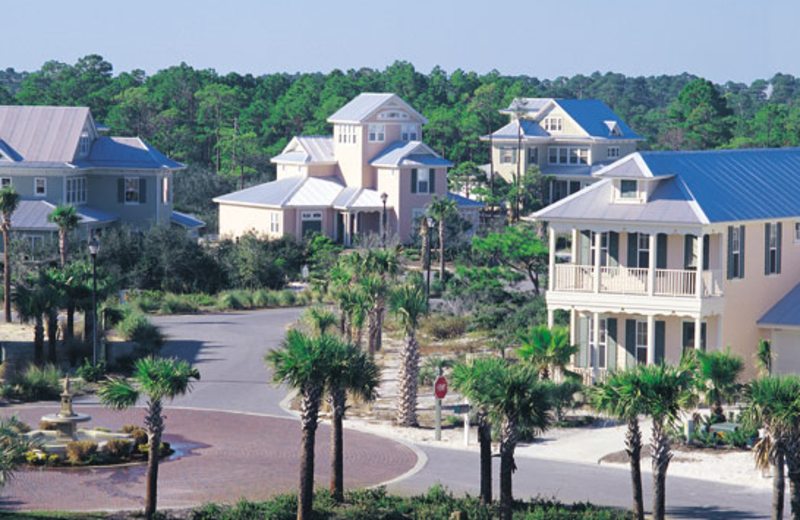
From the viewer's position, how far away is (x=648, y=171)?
40.1 meters

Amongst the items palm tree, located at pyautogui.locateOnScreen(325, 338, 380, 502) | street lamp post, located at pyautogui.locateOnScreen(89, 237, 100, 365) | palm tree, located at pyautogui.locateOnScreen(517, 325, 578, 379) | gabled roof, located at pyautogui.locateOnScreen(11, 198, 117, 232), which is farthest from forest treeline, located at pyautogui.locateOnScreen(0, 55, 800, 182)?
palm tree, located at pyautogui.locateOnScreen(325, 338, 380, 502)

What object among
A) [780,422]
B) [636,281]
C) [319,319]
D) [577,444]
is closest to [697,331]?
[636,281]

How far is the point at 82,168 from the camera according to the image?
66.9m

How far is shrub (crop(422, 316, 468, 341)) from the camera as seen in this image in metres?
49.2

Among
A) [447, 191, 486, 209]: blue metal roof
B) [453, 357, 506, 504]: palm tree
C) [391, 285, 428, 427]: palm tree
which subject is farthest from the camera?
[447, 191, 486, 209]: blue metal roof

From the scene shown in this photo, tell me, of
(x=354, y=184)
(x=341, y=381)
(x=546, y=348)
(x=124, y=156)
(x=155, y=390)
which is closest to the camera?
(x=155, y=390)

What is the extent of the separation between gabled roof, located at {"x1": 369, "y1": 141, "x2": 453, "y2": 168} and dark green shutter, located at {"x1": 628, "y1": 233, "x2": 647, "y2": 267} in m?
34.8

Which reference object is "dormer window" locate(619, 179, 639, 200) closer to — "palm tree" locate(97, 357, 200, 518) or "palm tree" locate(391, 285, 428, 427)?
"palm tree" locate(391, 285, 428, 427)

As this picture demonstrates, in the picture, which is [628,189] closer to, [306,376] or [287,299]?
[306,376]

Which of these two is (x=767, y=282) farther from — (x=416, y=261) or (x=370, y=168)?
(x=370, y=168)

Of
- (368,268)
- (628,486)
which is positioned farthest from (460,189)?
(628,486)

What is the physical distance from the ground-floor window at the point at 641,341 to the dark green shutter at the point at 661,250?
1713 millimetres

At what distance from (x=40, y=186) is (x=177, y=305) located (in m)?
13.6

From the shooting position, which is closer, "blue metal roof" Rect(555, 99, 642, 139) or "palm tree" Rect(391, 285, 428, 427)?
"palm tree" Rect(391, 285, 428, 427)
